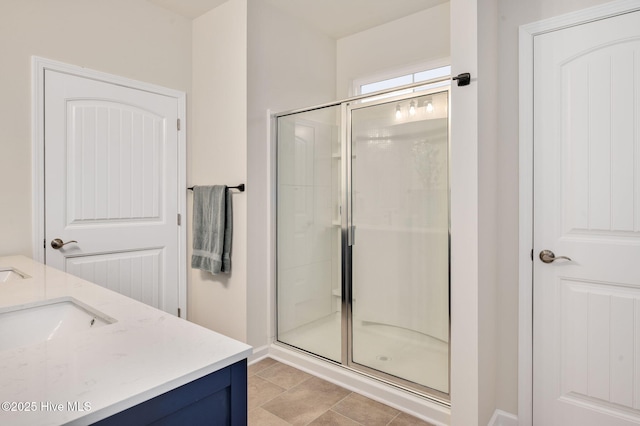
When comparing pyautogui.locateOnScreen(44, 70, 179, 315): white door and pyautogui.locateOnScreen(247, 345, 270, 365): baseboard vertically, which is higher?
pyautogui.locateOnScreen(44, 70, 179, 315): white door

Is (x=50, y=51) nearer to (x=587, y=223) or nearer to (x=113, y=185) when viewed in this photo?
(x=113, y=185)

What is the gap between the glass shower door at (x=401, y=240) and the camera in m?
2.02

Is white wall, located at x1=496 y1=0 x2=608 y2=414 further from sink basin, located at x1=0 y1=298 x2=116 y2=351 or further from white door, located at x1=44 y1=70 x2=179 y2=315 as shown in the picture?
white door, located at x1=44 y1=70 x2=179 y2=315

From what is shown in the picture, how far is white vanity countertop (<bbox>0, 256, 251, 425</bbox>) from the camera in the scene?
2.10 feet

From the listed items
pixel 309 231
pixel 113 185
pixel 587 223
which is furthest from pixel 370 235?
pixel 113 185

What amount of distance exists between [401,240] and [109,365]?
1.72m

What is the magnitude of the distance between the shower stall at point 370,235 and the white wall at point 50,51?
3.51ft

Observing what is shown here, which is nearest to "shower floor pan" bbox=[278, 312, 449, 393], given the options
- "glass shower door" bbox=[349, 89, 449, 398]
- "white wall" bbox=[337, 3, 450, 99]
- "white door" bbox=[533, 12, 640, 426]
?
"glass shower door" bbox=[349, 89, 449, 398]

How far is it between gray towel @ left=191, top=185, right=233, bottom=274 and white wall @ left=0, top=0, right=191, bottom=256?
93 centimetres

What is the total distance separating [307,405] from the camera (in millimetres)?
2123

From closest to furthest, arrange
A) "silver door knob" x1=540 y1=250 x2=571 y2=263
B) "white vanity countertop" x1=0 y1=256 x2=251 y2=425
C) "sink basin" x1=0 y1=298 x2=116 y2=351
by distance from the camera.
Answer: "white vanity countertop" x1=0 y1=256 x2=251 y2=425
"sink basin" x1=0 y1=298 x2=116 y2=351
"silver door knob" x1=540 y1=250 x2=571 y2=263

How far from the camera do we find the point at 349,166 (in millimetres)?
2404

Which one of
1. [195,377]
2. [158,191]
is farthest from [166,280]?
[195,377]

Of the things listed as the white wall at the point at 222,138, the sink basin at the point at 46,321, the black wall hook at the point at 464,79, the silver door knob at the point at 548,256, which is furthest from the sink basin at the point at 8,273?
the silver door knob at the point at 548,256
